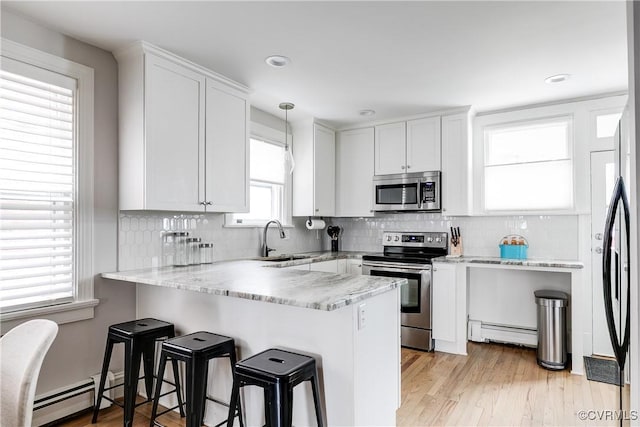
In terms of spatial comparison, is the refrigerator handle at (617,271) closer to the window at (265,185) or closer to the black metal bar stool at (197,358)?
the black metal bar stool at (197,358)

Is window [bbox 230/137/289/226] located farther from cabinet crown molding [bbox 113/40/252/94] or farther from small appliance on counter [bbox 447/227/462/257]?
small appliance on counter [bbox 447/227/462/257]

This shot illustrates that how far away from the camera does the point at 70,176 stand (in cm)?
248

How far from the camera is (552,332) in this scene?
331 centimetres

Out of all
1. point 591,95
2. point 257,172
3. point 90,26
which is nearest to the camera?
point 90,26

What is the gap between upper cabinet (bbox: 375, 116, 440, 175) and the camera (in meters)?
4.18

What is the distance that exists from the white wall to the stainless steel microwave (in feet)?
9.28

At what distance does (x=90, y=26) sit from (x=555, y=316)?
417 cm

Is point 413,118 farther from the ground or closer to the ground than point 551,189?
farther from the ground

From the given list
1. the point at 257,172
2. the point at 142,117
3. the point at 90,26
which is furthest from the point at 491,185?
the point at 90,26

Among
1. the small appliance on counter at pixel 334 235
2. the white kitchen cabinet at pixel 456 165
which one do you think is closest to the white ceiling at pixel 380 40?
the white kitchen cabinet at pixel 456 165

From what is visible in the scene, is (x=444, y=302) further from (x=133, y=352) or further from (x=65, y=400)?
(x=65, y=400)

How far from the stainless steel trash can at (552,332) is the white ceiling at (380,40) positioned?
1.93 meters

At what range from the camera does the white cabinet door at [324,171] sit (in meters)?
4.45

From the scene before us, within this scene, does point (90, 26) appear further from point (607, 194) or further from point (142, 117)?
point (607, 194)
